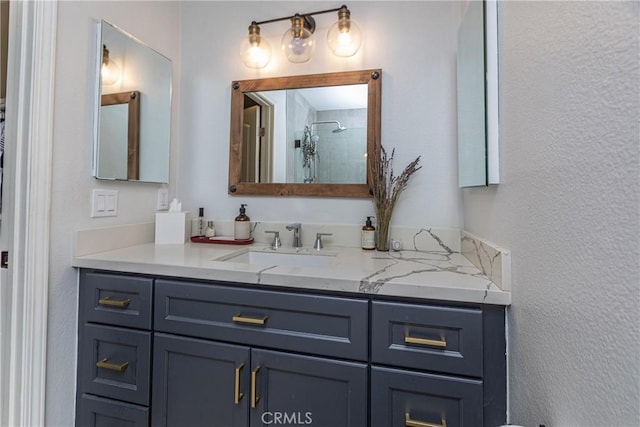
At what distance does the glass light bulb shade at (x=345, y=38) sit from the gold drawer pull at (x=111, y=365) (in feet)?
5.19

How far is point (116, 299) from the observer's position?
43.7 inches

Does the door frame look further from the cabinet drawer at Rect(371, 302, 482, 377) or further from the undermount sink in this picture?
the cabinet drawer at Rect(371, 302, 482, 377)

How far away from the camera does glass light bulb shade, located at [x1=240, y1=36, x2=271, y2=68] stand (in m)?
1.61

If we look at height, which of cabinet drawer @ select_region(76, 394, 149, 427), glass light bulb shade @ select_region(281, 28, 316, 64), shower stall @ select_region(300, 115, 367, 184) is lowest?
cabinet drawer @ select_region(76, 394, 149, 427)

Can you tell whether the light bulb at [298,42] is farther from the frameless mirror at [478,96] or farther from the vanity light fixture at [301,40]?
the frameless mirror at [478,96]

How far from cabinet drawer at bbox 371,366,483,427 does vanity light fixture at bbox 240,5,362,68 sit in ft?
4.57

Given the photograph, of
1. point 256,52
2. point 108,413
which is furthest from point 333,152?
point 108,413

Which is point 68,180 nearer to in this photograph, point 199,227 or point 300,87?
point 199,227

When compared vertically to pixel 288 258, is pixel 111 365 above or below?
below

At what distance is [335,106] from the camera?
1.52 meters

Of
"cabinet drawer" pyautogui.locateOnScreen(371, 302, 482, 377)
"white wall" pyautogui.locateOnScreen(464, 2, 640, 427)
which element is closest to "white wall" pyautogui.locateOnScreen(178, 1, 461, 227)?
"white wall" pyautogui.locateOnScreen(464, 2, 640, 427)

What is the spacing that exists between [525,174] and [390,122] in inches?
32.6

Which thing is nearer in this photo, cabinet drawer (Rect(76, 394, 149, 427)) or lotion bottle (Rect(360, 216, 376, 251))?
cabinet drawer (Rect(76, 394, 149, 427))

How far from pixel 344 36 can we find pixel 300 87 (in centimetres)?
31
